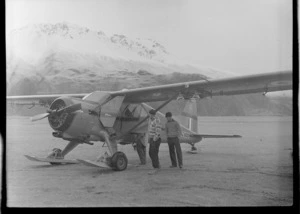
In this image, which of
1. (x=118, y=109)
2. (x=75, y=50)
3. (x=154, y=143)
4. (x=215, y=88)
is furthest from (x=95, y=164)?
(x=75, y=50)

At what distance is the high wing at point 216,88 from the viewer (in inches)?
273

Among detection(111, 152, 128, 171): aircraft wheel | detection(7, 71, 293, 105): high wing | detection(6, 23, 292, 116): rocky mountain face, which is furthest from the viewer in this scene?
detection(6, 23, 292, 116): rocky mountain face

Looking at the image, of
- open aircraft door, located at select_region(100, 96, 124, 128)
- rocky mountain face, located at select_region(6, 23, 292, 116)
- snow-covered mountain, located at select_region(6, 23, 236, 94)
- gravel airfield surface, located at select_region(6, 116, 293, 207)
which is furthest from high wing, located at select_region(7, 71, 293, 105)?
snow-covered mountain, located at select_region(6, 23, 236, 94)

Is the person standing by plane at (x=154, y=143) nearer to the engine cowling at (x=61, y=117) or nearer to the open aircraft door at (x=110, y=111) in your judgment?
the open aircraft door at (x=110, y=111)

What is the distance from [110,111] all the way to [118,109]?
0.80 ft

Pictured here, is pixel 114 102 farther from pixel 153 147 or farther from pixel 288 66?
pixel 288 66

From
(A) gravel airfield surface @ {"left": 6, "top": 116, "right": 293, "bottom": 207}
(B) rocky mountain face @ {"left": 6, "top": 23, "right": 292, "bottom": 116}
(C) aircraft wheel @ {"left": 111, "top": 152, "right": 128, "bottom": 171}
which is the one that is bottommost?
(A) gravel airfield surface @ {"left": 6, "top": 116, "right": 293, "bottom": 207}

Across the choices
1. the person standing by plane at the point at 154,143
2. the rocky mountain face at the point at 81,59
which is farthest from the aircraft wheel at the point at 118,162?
the rocky mountain face at the point at 81,59

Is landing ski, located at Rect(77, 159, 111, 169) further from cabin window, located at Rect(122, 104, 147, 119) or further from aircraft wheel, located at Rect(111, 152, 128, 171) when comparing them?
cabin window, located at Rect(122, 104, 147, 119)

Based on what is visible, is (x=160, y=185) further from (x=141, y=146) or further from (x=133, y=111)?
(x=133, y=111)

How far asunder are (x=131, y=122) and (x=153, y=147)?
1228mm

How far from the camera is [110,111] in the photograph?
8055 millimetres

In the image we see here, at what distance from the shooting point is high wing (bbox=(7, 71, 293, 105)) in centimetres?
691
